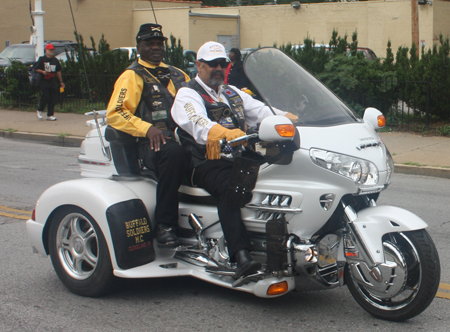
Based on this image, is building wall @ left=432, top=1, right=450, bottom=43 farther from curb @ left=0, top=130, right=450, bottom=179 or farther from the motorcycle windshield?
the motorcycle windshield

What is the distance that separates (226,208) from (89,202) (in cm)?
101

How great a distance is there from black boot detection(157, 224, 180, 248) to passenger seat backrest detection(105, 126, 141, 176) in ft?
1.92

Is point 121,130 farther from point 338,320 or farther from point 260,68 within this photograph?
point 338,320

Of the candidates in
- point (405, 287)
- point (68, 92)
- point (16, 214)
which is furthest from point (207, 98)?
point (68, 92)

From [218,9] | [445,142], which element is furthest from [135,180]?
[218,9]

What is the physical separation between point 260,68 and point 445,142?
9.47 m

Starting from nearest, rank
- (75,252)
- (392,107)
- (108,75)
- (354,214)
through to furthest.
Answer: (354,214) → (75,252) → (392,107) → (108,75)

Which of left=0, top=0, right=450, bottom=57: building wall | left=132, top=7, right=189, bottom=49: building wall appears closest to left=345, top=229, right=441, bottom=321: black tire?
left=0, top=0, right=450, bottom=57: building wall

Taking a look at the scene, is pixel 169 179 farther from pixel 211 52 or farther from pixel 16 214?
pixel 16 214

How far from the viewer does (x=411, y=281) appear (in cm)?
355

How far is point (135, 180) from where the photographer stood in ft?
15.0

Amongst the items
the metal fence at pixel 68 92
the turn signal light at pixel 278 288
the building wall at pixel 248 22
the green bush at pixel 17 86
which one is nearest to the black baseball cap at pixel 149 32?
the turn signal light at pixel 278 288

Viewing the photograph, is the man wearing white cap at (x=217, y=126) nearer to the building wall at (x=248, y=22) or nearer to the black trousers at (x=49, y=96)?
the black trousers at (x=49, y=96)

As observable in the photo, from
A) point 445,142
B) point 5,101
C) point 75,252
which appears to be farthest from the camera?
point 5,101
